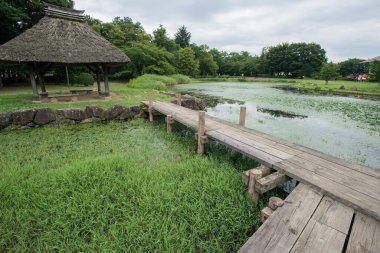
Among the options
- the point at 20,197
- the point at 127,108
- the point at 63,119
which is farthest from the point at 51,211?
the point at 127,108

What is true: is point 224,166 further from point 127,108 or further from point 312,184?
point 127,108

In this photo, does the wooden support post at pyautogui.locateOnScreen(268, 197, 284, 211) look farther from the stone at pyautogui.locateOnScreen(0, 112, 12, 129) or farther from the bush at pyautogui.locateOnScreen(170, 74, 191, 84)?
the bush at pyautogui.locateOnScreen(170, 74, 191, 84)

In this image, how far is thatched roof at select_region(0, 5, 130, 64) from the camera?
28.6 ft

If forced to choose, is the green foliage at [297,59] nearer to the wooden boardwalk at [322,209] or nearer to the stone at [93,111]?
the stone at [93,111]

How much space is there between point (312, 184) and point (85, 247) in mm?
2959

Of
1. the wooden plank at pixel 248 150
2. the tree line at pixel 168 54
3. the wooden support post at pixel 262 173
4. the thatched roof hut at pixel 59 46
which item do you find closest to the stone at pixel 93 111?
the thatched roof hut at pixel 59 46

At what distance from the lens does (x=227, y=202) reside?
303 cm

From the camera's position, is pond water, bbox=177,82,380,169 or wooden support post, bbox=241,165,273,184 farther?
pond water, bbox=177,82,380,169

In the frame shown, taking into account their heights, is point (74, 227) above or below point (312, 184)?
below

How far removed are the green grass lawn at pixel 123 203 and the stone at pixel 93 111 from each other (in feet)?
10.2

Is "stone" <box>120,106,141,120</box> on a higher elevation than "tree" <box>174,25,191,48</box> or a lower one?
lower

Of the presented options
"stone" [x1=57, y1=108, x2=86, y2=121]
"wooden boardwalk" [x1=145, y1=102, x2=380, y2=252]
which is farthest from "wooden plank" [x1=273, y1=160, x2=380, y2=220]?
"stone" [x1=57, y1=108, x2=86, y2=121]

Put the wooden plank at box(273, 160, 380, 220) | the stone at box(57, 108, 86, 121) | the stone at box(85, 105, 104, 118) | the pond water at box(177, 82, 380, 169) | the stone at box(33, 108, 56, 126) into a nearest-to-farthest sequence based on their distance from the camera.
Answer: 1. the wooden plank at box(273, 160, 380, 220)
2. the pond water at box(177, 82, 380, 169)
3. the stone at box(33, 108, 56, 126)
4. the stone at box(57, 108, 86, 121)
5. the stone at box(85, 105, 104, 118)

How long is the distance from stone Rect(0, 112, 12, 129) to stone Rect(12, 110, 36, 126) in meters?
0.10
